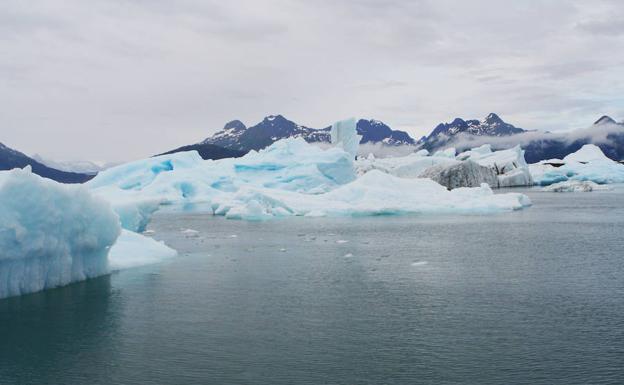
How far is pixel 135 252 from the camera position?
18.2 metres

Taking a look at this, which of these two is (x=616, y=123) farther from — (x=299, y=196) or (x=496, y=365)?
(x=496, y=365)

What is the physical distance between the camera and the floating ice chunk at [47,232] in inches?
493

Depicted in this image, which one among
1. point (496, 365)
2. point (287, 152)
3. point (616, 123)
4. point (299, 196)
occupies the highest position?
point (616, 123)

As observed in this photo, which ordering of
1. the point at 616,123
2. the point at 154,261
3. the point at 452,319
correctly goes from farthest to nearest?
the point at 616,123, the point at 154,261, the point at 452,319

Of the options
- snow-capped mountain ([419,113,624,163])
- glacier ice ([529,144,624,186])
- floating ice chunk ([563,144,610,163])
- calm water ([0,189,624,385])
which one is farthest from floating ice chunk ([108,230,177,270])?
snow-capped mountain ([419,113,624,163])

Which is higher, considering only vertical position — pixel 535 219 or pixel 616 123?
pixel 616 123

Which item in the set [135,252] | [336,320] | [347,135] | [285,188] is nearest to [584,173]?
[347,135]

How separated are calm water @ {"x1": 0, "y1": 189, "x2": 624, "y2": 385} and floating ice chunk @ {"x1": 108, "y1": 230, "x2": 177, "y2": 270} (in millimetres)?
674

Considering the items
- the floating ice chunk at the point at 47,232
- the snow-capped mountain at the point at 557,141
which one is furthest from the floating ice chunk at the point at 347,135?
the snow-capped mountain at the point at 557,141

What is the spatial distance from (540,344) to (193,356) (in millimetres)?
5357

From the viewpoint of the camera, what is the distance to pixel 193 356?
898 centimetres

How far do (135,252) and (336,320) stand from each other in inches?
368

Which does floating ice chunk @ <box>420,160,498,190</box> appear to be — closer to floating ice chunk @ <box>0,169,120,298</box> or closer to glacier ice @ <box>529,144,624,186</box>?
glacier ice @ <box>529,144,624,186</box>

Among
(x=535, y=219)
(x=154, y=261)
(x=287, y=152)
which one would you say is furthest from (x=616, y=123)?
(x=154, y=261)
